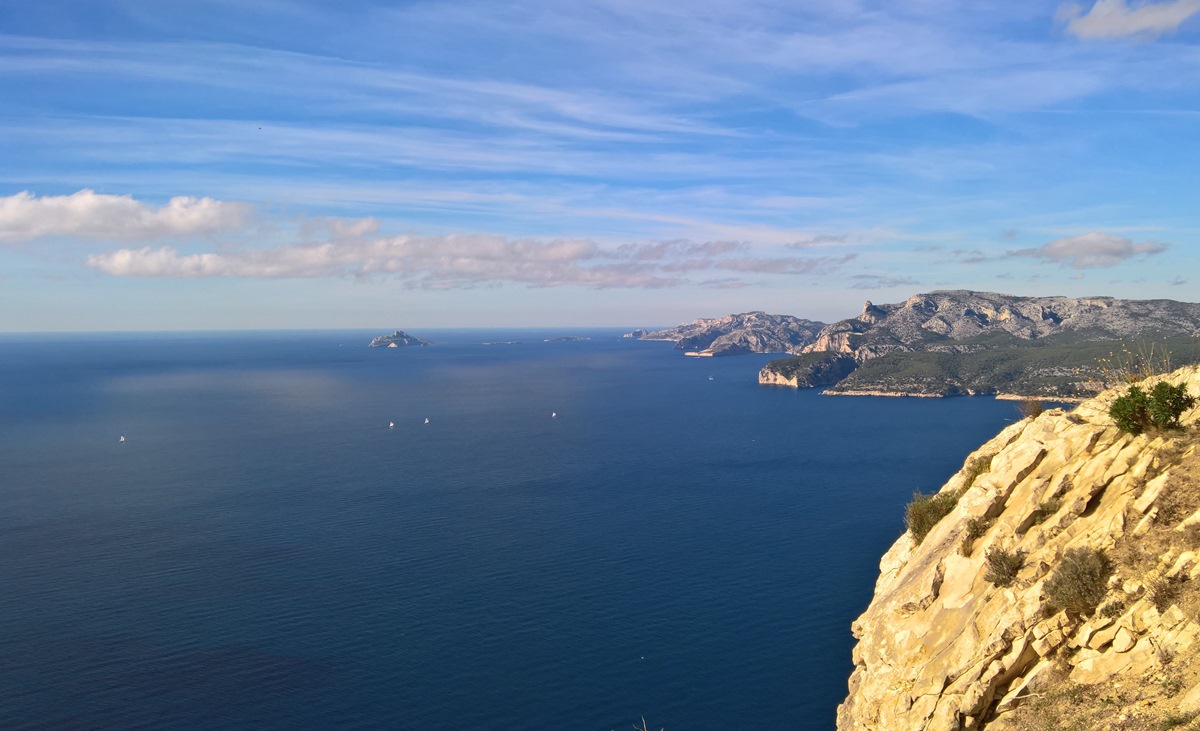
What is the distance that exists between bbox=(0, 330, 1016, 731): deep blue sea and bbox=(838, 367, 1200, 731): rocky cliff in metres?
26.9

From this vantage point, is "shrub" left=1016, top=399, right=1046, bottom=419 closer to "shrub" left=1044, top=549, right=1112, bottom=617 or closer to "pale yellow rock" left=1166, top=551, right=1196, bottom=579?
"shrub" left=1044, top=549, right=1112, bottom=617

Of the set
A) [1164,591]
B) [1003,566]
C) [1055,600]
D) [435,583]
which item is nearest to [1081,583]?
[1055,600]

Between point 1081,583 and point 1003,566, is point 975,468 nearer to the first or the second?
point 1003,566

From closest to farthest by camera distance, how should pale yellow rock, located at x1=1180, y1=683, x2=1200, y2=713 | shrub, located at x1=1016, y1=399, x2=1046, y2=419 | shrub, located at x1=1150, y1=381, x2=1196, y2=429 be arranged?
pale yellow rock, located at x1=1180, y1=683, x2=1200, y2=713
shrub, located at x1=1150, y1=381, x2=1196, y2=429
shrub, located at x1=1016, y1=399, x2=1046, y2=419

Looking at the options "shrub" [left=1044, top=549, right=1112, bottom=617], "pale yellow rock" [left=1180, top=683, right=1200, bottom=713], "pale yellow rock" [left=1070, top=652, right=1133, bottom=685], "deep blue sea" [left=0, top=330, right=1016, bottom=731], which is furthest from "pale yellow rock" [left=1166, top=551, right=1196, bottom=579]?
"deep blue sea" [left=0, top=330, right=1016, bottom=731]

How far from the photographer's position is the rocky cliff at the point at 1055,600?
1995 cm

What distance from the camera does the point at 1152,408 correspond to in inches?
1040

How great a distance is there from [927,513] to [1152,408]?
12849 mm

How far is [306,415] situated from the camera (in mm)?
190875

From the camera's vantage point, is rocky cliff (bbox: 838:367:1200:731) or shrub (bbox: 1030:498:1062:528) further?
shrub (bbox: 1030:498:1062:528)

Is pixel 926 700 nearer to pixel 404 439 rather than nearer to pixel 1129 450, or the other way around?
pixel 1129 450

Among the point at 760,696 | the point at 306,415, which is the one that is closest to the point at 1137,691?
the point at 760,696

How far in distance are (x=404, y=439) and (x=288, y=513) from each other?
58.2 m

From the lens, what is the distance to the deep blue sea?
176 feet
